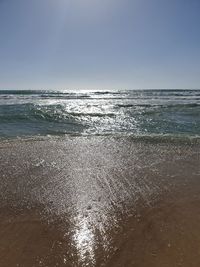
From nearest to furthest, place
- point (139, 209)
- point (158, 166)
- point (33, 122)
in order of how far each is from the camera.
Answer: point (139, 209) < point (158, 166) < point (33, 122)

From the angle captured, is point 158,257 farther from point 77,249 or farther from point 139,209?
point 139,209

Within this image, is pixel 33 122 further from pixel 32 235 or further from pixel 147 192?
pixel 32 235

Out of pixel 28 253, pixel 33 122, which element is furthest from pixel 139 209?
pixel 33 122

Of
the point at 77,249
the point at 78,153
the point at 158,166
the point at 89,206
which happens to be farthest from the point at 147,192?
the point at 78,153

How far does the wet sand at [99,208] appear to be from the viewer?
2.75 metres

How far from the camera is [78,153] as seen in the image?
21.1 feet

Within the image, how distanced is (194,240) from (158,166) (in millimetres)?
2597

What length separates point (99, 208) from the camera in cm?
369

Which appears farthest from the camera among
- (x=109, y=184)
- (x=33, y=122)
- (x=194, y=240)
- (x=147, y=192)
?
(x=33, y=122)

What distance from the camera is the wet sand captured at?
9.03ft

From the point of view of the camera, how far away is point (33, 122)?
11.9 meters

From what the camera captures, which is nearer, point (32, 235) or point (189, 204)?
point (32, 235)

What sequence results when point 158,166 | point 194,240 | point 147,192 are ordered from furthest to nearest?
1. point 158,166
2. point 147,192
3. point 194,240

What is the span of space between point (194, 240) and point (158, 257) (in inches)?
18.0
